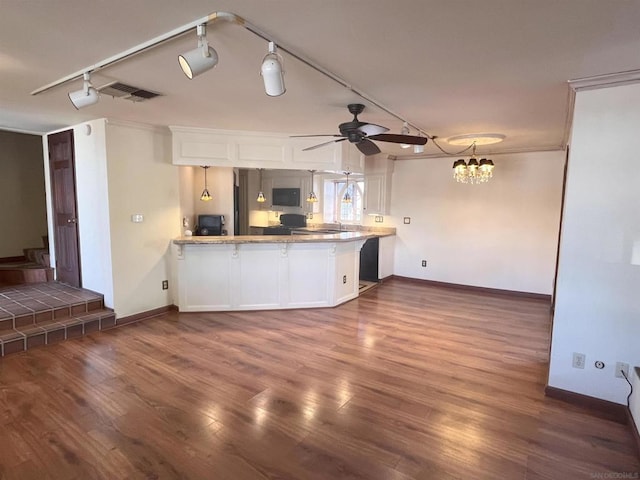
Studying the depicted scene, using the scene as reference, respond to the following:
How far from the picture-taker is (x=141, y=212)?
4.25 m

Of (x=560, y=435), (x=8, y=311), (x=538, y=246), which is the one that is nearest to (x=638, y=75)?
(x=560, y=435)

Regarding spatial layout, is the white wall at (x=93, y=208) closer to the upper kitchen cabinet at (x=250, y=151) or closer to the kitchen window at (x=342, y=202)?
the upper kitchen cabinet at (x=250, y=151)

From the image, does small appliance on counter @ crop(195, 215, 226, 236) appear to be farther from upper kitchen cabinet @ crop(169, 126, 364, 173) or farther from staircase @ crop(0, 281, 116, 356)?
staircase @ crop(0, 281, 116, 356)

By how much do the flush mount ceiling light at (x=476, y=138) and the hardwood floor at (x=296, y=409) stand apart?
236cm

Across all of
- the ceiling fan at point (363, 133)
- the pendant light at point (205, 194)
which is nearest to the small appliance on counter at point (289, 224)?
the pendant light at point (205, 194)

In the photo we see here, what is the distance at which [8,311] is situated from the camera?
369 centimetres

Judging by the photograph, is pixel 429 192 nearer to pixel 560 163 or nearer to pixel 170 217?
pixel 560 163

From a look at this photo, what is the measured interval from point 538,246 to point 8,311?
22.7ft

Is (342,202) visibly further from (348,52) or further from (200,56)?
(200,56)

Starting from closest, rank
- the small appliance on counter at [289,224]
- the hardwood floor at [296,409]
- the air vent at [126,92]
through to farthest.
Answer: the hardwood floor at [296,409]
the air vent at [126,92]
the small appliance on counter at [289,224]

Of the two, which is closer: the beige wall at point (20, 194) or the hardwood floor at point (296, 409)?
the hardwood floor at point (296, 409)

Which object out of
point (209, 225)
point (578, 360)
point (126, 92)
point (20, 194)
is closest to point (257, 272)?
point (209, 225)

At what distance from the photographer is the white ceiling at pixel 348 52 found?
159 cm

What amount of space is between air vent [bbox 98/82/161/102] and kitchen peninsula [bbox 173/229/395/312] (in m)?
1.85
